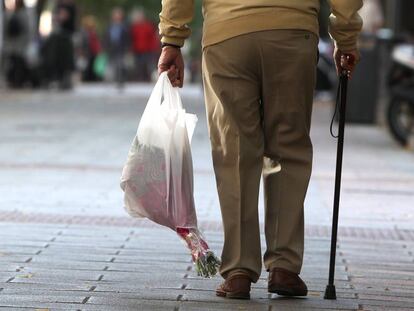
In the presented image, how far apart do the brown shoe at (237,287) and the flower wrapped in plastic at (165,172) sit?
0.48 ft

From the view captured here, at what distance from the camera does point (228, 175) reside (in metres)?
5.17

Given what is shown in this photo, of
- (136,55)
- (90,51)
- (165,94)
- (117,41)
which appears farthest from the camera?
(90,51)

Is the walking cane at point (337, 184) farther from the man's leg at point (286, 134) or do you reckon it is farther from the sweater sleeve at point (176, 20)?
the sweater sleeve at point (176, 20)

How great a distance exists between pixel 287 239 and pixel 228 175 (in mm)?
364

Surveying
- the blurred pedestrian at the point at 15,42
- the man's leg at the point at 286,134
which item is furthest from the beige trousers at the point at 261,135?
the blurred pedestrian at the point at 15,42

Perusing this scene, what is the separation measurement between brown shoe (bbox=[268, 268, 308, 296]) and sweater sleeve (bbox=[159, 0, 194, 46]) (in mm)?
1029

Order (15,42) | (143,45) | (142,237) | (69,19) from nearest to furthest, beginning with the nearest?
(142,237) < (15,42) < (69,19) < (143,45)

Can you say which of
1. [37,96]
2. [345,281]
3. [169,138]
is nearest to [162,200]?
[169,138]

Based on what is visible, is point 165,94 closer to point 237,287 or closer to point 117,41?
point 237,287

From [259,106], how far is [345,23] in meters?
0.49

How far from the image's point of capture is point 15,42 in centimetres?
2747

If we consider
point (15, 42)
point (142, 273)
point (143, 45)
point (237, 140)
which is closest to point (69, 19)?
point (143, 45)

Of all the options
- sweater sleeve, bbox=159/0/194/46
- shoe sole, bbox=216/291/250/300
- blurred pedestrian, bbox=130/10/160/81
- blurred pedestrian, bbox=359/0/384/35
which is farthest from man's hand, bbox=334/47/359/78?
blurred pedestrian, bbox=130/10/160/81

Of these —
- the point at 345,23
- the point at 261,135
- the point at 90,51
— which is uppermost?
the point at 345,23
